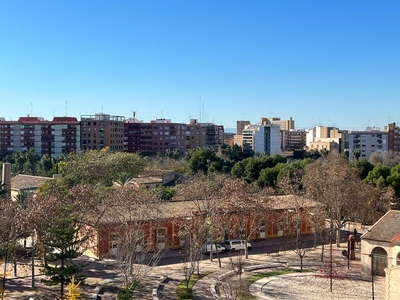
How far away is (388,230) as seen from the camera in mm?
33906

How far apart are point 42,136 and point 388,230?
93.6 meters

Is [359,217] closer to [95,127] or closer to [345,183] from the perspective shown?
[345,183]

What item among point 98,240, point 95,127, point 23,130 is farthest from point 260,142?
point 98,240

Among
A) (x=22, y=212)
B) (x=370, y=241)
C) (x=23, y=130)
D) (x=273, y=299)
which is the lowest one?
(x=273, y=299)

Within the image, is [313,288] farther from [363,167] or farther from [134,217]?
[363,167]

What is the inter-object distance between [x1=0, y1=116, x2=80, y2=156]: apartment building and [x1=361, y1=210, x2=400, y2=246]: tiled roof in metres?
86.9

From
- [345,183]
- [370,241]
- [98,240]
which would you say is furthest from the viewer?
[345,183]

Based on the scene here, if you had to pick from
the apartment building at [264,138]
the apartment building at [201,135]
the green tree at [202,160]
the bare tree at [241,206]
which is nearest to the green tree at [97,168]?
the green tree at [202,160]

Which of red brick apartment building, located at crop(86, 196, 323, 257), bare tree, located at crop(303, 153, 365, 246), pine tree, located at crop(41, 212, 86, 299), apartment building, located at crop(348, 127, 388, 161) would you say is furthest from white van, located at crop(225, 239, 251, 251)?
apartment building, located at crop(348, 127, 388, 161)

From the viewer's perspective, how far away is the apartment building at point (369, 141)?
132 meters

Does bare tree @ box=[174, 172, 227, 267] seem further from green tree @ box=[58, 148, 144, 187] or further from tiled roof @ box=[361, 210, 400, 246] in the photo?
green tree @ box=[58, 148, 144, 187]

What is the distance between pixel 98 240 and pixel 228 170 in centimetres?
4635

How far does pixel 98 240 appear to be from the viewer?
123 feet

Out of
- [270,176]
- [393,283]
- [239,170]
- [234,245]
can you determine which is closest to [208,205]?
[234,245]
